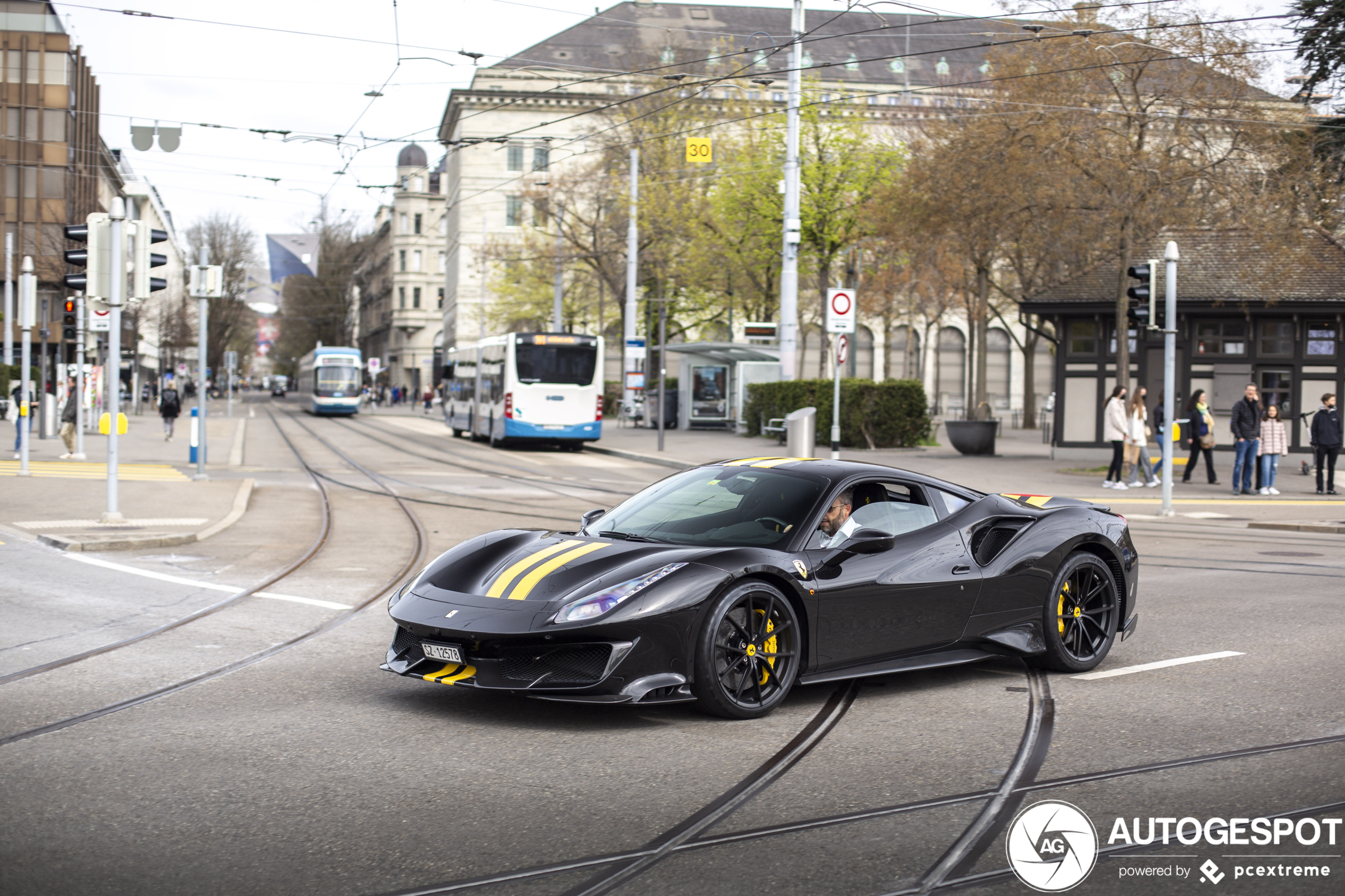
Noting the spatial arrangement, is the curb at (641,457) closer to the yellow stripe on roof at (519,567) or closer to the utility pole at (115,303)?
the utility pole at (115,303)

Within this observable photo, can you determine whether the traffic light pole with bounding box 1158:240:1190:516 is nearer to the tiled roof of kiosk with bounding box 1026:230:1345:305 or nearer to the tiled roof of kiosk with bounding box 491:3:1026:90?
the tiled roof of kiosk with bounding box 1026:230:1345:305

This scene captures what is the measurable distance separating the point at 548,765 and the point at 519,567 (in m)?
1.23

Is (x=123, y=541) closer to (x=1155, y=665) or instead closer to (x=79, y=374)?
(x=1155, y=665)

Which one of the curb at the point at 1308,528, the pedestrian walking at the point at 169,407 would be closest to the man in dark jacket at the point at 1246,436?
the curb at the point at 1308,528

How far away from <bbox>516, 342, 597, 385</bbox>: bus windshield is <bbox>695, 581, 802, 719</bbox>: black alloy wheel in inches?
1136

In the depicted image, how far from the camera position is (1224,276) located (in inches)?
1270

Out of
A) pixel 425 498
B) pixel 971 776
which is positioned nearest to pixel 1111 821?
pixel 971 776

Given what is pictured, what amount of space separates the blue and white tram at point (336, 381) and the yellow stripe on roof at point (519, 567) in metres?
58.6

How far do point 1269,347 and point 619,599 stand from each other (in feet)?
100

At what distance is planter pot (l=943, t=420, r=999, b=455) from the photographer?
30969 mm

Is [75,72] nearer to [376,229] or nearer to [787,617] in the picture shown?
[376,229]

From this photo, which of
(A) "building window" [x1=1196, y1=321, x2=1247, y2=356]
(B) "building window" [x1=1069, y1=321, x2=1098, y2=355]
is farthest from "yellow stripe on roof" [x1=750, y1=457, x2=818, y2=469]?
(A) "building window" [x1=1196, y1=321, x2=1247, y2=356]

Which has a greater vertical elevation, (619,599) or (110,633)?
(619,599)

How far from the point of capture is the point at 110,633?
8.42 metres
